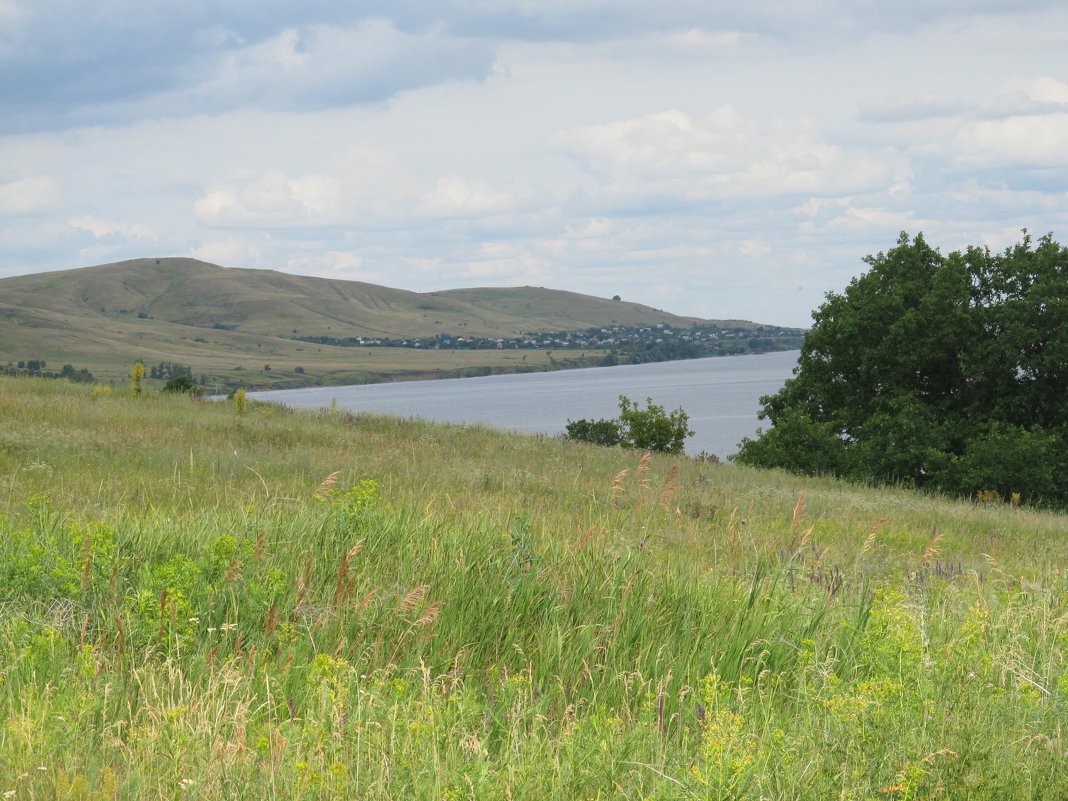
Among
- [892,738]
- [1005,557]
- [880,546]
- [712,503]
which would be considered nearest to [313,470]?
[712,503]

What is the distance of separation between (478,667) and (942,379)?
31.5 meters

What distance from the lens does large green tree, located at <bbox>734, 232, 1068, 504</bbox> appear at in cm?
2858

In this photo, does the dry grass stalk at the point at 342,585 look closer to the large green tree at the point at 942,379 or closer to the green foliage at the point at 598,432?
the large green tree at the point at 942,379

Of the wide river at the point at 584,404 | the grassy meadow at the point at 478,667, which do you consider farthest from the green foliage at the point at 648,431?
the wide river at the point at 584,404

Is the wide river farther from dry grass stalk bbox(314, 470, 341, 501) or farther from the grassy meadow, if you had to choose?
the grassy meadow

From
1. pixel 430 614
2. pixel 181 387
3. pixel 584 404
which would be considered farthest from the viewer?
pixel 584 404

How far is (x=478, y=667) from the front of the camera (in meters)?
4.95

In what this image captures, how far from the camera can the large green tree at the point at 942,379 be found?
1125 inches

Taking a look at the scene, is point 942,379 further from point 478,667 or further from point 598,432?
point 478,667

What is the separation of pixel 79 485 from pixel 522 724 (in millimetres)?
7847

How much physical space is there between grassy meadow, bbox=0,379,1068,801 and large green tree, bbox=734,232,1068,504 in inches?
842

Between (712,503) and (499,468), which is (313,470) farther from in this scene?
(712,503)

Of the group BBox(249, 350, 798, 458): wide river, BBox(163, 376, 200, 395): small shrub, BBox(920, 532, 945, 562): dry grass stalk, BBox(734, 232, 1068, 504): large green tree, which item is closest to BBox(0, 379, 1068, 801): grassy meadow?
BBox(920, 532, 945, 562): dry grass stalk

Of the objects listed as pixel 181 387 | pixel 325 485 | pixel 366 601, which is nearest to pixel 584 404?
pixel 181 387
